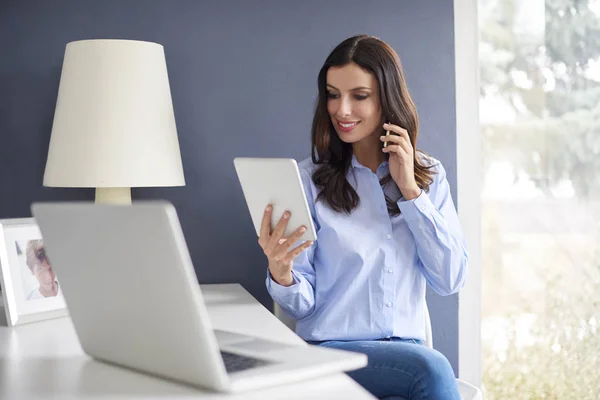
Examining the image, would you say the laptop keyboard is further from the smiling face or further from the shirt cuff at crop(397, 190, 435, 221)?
the smiling face

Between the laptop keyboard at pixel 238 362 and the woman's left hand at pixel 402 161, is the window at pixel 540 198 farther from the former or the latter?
the laptop keyboard at pixel 238 362

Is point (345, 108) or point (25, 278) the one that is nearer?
point (25, 278)

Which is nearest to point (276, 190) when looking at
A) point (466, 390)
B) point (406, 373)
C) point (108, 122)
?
point (406, 373)

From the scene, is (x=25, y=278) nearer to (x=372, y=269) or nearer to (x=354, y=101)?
(x=372, y=269)

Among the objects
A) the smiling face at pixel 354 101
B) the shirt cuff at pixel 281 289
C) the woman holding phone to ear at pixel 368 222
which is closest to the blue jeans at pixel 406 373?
the woman holding phone to ear at pixel 368 222

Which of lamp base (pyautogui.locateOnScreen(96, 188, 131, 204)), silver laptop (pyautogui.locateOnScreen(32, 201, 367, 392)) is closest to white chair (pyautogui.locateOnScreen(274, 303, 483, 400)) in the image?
lamp base (pyautogui.locateOnScreen(96, 188, 131, 204))

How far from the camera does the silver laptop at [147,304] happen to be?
39.4 inches

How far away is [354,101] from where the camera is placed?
217 centimetres

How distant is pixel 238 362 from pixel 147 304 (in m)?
0.18

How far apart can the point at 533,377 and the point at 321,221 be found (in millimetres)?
1335

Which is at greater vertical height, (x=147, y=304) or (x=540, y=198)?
(x=147, y=304)

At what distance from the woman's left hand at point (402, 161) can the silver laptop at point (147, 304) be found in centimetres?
88

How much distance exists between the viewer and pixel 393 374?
1.77m

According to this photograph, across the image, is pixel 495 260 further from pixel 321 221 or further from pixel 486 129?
pixel 321 221
